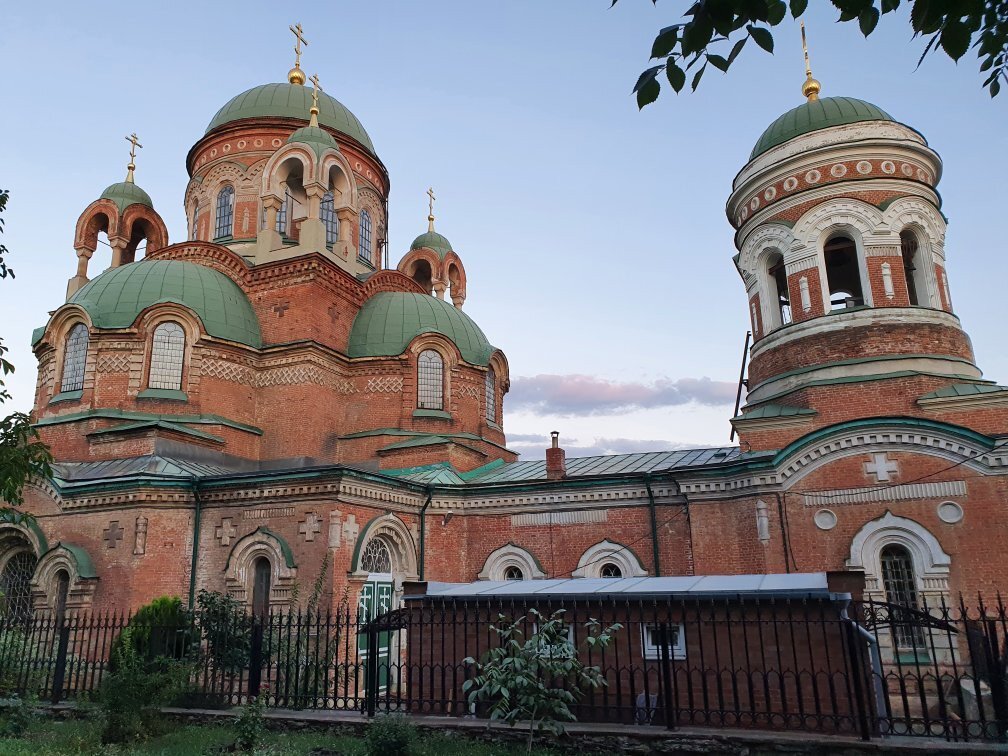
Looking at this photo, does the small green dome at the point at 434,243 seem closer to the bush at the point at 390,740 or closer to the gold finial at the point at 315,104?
the gold finial at the point at 315,104

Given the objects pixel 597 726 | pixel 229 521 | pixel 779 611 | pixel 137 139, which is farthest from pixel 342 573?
pixel 137 139

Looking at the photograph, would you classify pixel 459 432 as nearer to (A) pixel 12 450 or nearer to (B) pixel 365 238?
(B) pixel 365 238

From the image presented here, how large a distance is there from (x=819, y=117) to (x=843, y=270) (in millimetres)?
3404

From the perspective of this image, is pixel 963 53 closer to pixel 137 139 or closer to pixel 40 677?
pixel 40 677

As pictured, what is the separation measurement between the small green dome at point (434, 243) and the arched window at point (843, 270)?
12.8m

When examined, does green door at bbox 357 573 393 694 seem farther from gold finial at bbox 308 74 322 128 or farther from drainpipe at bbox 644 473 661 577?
gold finial at bbox 308 74 322 128

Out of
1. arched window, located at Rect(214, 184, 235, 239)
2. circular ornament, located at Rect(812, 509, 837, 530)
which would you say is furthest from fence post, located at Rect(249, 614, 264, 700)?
arched window, located at Rect(214, 184, 235, 239)

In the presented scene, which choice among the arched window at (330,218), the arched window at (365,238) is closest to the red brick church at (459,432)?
the arched window at (330,218)

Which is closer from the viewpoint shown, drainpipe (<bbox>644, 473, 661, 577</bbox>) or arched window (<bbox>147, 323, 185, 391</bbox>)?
drainpipe (<bbox>644, 473, 661, 577</bbox>)

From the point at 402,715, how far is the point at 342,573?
554 cm

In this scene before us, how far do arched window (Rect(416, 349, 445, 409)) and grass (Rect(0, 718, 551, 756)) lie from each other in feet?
35.7

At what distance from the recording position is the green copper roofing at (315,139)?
20.1 metres

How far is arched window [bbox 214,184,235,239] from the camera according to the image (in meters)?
22.5

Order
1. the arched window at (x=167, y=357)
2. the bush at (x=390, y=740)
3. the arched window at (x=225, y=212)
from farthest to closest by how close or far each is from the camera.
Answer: the arched window at (x=225, y=212), the arched window at (x=167, y=357), the bush at (x=390, y=740)
